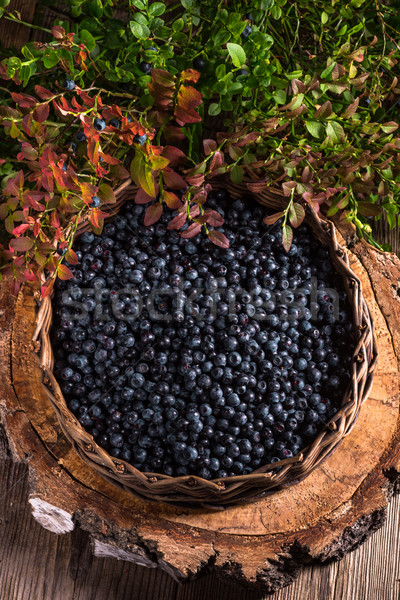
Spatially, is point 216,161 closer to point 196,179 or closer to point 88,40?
point 196,179

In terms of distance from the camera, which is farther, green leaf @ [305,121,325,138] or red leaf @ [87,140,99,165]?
green leaf @ [305,121,325,138]

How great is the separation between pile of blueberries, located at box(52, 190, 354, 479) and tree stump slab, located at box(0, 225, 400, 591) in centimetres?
15

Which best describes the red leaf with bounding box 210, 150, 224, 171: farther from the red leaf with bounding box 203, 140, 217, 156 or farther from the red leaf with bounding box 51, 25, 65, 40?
the red leaf with bounding box 51, 25, 65, 40

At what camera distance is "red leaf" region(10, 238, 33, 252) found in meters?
1.34

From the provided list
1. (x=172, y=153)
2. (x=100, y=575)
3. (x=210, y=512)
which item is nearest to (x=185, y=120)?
(x=172, y=153)

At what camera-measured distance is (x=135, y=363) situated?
142 centimetres

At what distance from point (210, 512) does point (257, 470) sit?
21 centimetres

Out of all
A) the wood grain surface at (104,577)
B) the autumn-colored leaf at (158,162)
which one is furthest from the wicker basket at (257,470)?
the wood grain surface at (104,577)

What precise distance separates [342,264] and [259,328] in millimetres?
295

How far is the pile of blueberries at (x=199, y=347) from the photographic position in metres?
1.37

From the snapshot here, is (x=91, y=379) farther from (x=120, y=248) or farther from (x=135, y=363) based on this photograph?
(x=120, y=248)

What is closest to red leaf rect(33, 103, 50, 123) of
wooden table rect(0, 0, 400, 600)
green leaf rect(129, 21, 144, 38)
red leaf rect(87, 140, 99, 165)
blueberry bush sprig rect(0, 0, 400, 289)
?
blueberry bush sprig rect(0, 0, 400, 289)

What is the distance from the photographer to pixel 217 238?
1454 mm

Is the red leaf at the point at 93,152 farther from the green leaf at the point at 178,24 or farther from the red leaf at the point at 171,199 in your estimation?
the green leaf at the point at 178,24
